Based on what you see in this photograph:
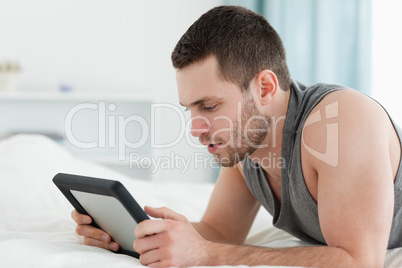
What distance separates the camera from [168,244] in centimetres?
101

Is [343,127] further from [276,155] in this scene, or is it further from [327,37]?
[327,37]

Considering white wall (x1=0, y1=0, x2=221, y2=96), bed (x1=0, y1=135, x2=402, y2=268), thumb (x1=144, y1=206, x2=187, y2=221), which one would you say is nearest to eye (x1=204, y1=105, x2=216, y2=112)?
thumb (x1=144, y1=206, x2=187, y2=221)

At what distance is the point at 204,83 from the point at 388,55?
258cm

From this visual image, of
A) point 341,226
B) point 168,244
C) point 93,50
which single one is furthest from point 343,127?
point 93,50

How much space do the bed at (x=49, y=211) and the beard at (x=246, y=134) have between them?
0.34 metres

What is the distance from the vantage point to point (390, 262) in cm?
122

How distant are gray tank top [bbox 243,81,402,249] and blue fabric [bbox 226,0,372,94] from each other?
2303 mm

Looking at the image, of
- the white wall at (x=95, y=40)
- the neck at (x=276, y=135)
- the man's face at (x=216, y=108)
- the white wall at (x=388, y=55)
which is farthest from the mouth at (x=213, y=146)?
the white wall at (x=95, y=40)

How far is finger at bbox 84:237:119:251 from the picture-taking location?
1.18 meters

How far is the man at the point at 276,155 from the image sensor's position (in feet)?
3.36

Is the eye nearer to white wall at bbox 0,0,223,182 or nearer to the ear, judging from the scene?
the ear

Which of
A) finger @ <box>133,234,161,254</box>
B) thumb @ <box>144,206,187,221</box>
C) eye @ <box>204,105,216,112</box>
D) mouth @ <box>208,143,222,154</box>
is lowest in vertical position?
finger @ <box>133,234,161,254</box>

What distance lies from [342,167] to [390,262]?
0.31 m

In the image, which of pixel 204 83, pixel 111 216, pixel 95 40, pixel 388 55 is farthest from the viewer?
pixel 95 40
